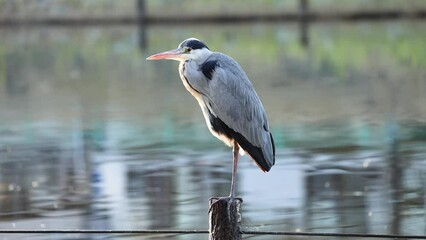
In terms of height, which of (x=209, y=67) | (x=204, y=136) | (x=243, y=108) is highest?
(x=204, y=136)

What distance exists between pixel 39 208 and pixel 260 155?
308 cm

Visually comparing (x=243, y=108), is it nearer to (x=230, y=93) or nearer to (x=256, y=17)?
(x=230, y=93)

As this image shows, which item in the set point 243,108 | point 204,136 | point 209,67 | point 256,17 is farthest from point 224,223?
point 256,17

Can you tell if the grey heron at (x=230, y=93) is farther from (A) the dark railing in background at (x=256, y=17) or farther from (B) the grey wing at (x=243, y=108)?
(A) the dark railing in background at (x=256, y=17)

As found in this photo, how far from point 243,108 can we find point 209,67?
237 mm

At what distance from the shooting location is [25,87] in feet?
54.2

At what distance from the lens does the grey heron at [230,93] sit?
5254 mm

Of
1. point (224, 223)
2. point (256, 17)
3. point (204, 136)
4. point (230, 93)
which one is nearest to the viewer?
point (224, 223)

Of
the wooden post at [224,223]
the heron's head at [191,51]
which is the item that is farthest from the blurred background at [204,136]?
the wooden post at [224,223]

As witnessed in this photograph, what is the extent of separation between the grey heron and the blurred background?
1.69 m

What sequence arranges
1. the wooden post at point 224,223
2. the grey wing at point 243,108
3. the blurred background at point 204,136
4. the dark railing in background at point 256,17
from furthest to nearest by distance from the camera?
1. the dark railing in background at point 256,17
2. the blurred background at point 204,136
3. the grey wing at point 243,108
4. the wooden post at point 224,223

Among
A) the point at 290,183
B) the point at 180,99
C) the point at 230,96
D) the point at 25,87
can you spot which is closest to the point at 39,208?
the point at 290,183

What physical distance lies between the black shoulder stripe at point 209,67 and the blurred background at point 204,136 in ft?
5.84

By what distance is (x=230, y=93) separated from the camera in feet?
17.3
